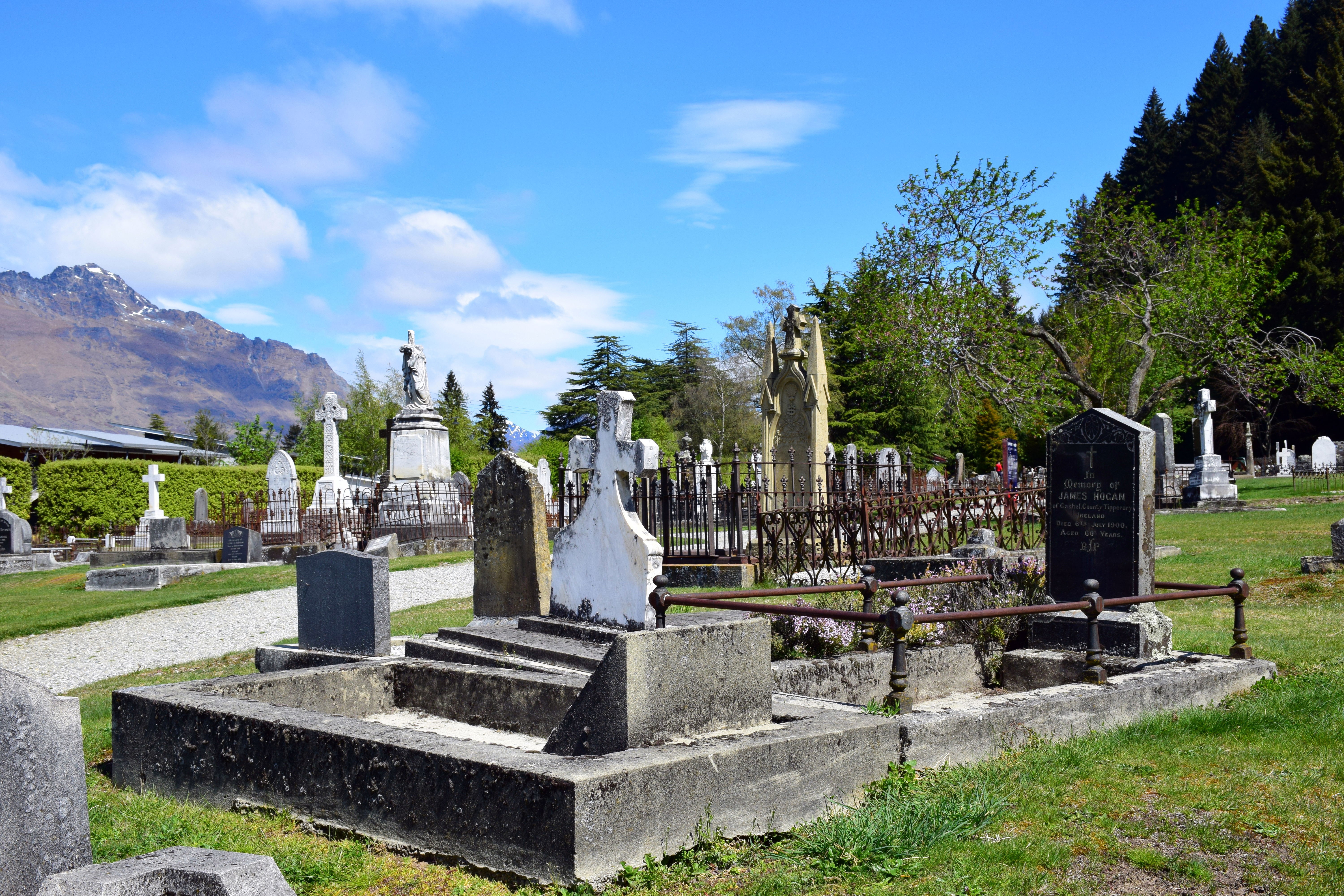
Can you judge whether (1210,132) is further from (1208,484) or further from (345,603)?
(345,603)

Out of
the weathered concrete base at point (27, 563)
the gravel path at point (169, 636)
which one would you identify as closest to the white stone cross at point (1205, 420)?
the gravel path at point (169, 636)

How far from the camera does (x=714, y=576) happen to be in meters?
14.2

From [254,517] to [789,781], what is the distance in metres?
25.6

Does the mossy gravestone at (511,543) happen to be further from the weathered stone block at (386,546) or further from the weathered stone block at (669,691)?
the weathered stone block at (386,546)

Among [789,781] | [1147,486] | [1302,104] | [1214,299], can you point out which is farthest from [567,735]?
[1302,104]

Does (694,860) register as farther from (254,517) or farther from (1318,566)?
(254,517)

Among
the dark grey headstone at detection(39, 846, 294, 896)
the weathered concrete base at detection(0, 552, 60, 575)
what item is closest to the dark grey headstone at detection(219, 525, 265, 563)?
the weathered concrete base at detection(0, 552, 60, 575)

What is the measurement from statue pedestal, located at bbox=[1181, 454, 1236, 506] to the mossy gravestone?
23.4 m

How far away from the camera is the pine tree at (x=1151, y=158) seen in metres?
61.6

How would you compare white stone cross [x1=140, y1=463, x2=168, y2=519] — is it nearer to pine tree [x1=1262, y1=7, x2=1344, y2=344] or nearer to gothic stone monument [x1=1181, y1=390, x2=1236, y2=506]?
gothic stone monument [x1=1181, y1=390, x2=1236, y2=506]

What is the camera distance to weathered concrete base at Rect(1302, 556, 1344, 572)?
12.0 m

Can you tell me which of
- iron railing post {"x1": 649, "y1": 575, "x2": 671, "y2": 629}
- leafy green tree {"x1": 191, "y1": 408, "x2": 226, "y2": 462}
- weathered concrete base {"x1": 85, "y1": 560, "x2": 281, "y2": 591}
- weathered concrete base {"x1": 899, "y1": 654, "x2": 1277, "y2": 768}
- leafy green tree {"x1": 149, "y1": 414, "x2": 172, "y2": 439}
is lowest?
weathered concrete base {"x1": 85, "y1": 560, "x2": 281, "y2": 591}

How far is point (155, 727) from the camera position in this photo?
18.3 ft

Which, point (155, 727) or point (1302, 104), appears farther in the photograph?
point (1302, 104)
